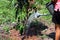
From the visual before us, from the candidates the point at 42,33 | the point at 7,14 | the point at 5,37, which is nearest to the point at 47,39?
the point at 42,33

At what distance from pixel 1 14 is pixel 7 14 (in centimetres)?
20

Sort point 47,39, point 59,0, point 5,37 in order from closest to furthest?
point 59,0 → point 47,39 → point 5,37

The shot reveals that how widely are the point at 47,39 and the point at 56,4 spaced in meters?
2.67

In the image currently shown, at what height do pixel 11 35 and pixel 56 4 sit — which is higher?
pixel 56 4

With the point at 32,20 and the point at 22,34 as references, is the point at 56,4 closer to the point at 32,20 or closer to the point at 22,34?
the point at 22,34

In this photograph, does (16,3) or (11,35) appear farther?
(11,35)

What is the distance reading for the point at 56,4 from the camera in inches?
74.7

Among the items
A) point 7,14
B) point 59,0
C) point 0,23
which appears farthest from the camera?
point 7,14

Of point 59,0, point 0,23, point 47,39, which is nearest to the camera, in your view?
point 59,0

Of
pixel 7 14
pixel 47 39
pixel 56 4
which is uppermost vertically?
pixel 56 4

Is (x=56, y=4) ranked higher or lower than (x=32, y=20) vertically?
higher

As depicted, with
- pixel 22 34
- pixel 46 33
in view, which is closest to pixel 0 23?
pixel 22 34

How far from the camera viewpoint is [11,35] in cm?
512

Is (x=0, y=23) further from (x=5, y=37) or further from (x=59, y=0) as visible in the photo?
(x=59, y=0)
